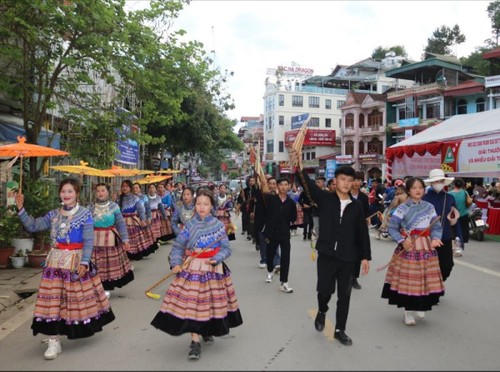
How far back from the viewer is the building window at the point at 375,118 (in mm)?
43562

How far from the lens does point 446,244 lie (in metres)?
6.07

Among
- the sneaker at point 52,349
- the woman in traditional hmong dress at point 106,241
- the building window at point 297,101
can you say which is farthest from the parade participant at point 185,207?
the building window at point 297,101

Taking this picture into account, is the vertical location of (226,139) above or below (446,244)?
above

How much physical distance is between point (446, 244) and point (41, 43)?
757 cm

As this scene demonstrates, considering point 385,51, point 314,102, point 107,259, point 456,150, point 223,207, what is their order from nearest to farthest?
point 107,259 < point 223,207 < point 456,150 < point 314,102 < point 385,51

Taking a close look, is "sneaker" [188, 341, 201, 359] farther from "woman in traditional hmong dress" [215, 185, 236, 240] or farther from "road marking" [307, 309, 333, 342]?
"woman in traditional hmong dress" [215, 185, 236, 240]

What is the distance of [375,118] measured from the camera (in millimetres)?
44250

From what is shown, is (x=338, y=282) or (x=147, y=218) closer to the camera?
(x=338, y=282)

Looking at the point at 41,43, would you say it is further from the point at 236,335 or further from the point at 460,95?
the point at 460,95

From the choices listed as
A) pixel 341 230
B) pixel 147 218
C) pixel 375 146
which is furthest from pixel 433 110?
pixel 341 230

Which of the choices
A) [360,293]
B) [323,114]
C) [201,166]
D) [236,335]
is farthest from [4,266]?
[201,166]

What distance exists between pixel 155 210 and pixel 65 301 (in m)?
7.42

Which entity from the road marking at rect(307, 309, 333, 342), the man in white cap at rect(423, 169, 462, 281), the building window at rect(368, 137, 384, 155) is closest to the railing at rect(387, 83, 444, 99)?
the building window at rect(368, 137, 384, 155)

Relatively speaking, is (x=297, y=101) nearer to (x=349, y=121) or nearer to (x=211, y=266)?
(x=349, y=121)
